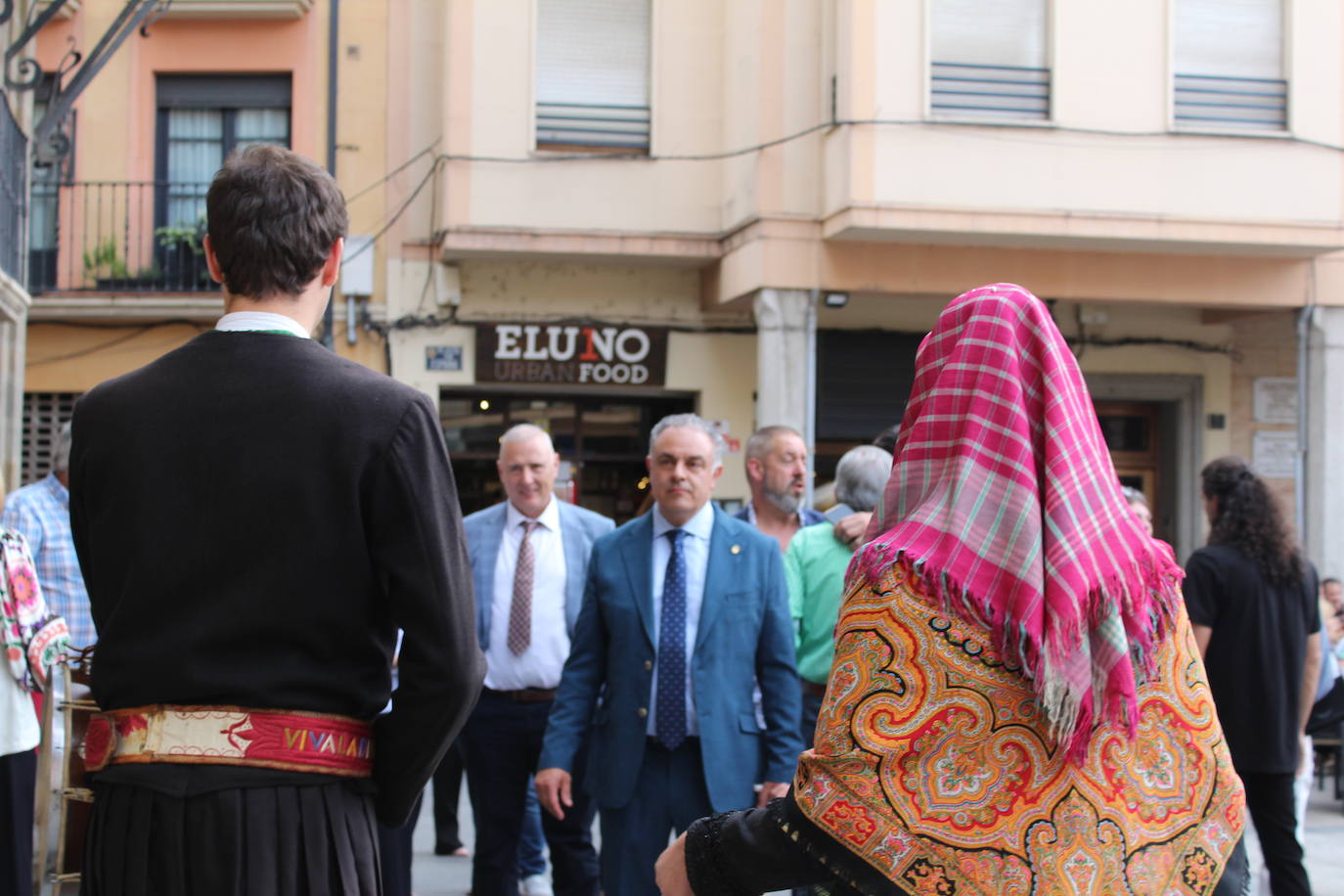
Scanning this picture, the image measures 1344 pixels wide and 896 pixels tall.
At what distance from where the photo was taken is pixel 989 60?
12.9 m

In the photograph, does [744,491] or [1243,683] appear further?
[744,491]

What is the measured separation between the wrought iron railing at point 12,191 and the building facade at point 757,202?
3615 mm

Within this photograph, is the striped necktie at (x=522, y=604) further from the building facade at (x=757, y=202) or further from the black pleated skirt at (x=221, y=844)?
the building facade at (x=757, y=202)

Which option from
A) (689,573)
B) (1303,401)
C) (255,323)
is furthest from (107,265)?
(255,323)

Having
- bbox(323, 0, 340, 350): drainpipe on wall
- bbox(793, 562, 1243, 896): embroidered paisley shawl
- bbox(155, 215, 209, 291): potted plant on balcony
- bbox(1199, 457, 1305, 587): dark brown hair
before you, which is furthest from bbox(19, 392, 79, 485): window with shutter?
bbox(793, 562, 1243, 896): embroidered paisley shawl

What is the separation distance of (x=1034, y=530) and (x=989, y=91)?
11.4m

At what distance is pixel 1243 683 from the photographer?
215 inches

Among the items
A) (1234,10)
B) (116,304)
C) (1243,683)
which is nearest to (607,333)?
(116,304)

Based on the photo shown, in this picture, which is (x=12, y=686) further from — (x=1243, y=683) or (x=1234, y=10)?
(x=1234, y=10)

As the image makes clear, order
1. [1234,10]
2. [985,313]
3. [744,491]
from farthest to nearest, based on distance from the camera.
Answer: [744,491]
[1234,10]
[985,313]

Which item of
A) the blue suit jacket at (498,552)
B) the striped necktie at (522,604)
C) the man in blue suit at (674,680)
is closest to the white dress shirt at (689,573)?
the man in blue suit at (674,680)

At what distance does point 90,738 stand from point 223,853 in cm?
36

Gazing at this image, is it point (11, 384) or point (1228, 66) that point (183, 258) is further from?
point (1228, 66)

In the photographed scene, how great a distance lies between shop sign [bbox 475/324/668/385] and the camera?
14000mm
